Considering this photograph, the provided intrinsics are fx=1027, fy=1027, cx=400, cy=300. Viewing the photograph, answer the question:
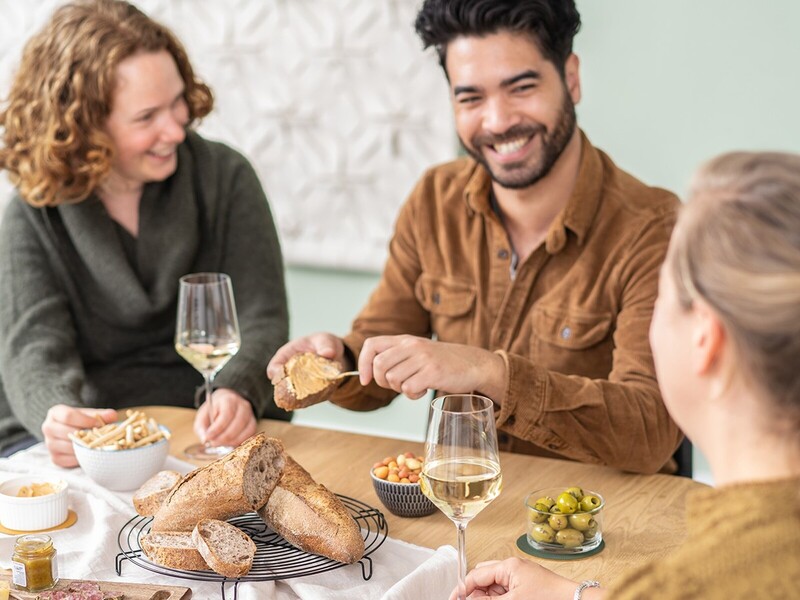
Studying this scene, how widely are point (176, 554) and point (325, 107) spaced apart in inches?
100

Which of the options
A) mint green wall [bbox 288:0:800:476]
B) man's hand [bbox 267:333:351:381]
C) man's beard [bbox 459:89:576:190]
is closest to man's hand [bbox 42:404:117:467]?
man's hand [bbox 267:333:351:381]

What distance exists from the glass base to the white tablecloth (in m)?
0.25

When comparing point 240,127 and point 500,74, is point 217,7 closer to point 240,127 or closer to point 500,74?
point 240,127

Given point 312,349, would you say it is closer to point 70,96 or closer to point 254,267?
point 254,267

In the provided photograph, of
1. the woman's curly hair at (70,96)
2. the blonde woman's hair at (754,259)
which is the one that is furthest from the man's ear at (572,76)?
the blonde woman's hair at (754,259)

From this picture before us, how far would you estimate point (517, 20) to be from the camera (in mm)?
2176

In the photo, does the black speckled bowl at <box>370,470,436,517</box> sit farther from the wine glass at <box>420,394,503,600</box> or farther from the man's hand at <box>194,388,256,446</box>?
the man's hand at <box>194,388,256,446</box>

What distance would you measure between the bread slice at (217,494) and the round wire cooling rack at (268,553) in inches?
2.2

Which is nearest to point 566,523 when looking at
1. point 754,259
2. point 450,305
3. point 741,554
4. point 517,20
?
point 741,554

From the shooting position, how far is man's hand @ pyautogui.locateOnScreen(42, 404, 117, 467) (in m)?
1.92

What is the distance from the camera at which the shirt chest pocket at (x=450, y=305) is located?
7.68 ft

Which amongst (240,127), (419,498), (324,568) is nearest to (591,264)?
(419,498)

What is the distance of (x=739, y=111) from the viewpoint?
10.4 ft

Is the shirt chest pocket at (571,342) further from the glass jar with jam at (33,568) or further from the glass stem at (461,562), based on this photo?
the glass jar with jam at (33,568)
